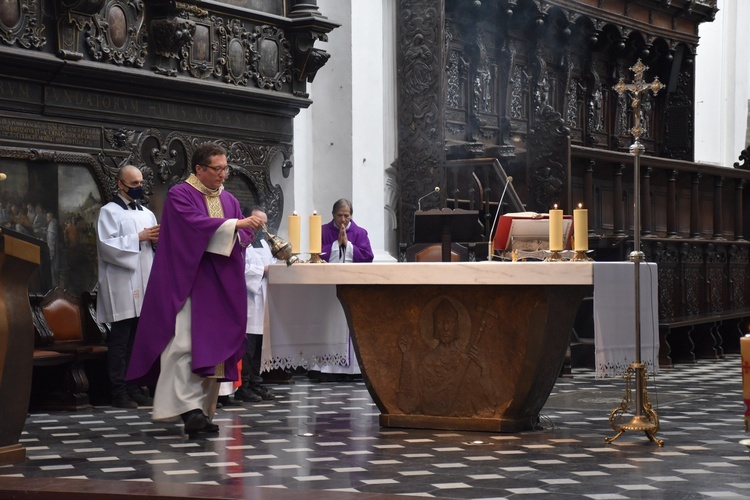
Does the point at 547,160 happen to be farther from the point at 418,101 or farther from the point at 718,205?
the point at 718,205

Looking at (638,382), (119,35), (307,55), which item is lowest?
(638,382)

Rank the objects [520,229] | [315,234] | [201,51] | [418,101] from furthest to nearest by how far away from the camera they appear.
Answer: [418,101]
[201,51]
[315,234]
[520,229]

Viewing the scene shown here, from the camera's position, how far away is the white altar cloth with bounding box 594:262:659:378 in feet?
24.1

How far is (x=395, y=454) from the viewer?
6938 mm

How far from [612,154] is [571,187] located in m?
0.80

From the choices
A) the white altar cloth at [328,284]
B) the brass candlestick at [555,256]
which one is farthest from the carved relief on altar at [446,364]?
the brass candlestick at [555,256]

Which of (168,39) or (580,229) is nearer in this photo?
(580,229)

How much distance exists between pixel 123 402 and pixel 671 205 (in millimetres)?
8754

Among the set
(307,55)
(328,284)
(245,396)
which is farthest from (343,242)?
(328,284)

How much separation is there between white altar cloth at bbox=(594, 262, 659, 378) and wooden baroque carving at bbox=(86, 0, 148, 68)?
481cm

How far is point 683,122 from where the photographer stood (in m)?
20.0

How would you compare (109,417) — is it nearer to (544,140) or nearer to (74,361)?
(74,361)

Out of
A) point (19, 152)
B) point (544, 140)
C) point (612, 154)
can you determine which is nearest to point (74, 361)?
point (19, 152)

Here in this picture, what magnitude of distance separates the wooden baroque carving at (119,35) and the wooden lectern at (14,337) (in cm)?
384
